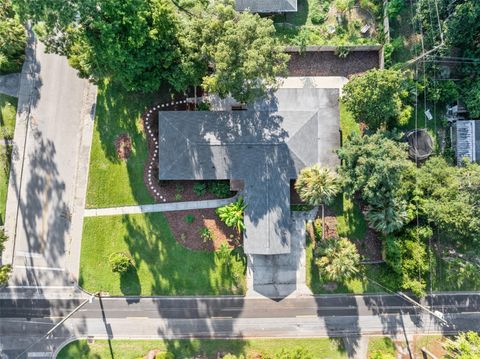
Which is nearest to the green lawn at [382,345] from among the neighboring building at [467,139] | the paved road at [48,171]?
the neighboring building at [467,139]

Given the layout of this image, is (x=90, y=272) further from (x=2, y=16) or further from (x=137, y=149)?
(x=2, y=16)

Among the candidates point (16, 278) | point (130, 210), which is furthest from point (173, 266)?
point (16, 278)

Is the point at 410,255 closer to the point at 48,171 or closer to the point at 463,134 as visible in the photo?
the point at 463,134

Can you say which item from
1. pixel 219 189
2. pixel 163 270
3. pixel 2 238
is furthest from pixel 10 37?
pixel 163 270

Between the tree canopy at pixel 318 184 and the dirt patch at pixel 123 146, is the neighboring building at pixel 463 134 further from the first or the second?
the dirt patch at pixel 123 146

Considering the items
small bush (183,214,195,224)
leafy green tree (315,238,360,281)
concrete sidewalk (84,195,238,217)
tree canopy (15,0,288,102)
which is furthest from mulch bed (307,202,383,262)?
tree canopy (15,0,288,102)

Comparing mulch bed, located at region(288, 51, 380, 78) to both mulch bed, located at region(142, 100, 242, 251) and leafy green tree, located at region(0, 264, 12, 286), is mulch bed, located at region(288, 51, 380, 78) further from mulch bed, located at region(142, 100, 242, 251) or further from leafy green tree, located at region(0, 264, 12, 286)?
leafy green tree, located at region(0, 264, 12, 286)

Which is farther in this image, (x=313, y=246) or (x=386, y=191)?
(x=313, y=246)
